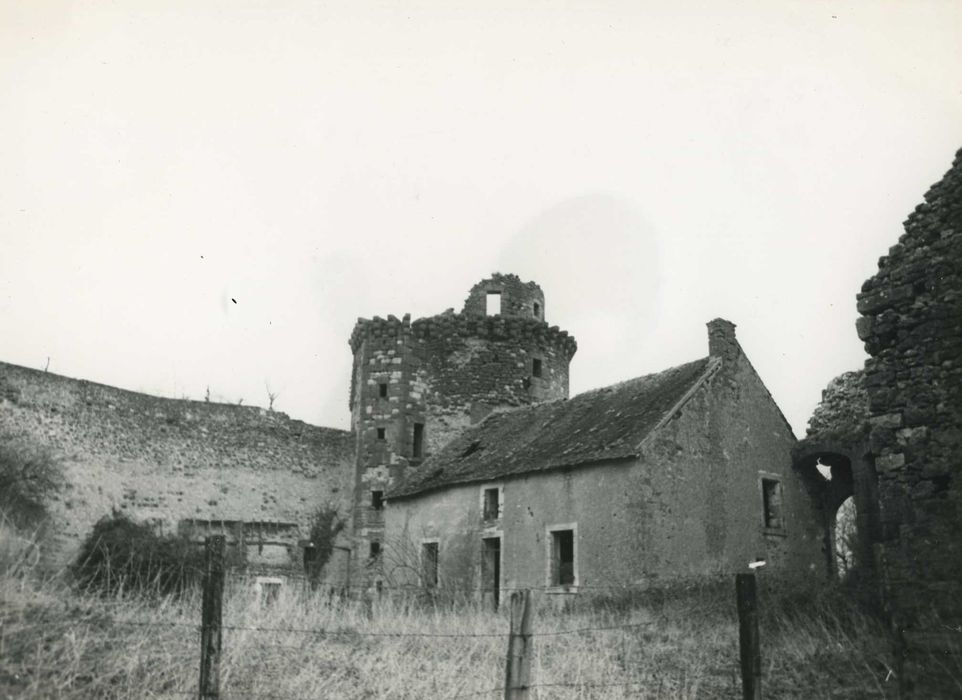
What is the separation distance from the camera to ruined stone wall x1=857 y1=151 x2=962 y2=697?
322 inches

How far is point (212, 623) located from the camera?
6754 millimetres

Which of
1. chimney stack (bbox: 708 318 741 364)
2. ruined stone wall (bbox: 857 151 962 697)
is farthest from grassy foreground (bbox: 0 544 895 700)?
chimney stack (bbox: 708 318 741 364)

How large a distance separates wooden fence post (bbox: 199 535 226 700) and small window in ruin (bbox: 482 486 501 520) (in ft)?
46.5

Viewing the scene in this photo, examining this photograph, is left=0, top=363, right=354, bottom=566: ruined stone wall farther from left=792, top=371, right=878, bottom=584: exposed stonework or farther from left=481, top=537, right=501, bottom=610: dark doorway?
left=792, top=371, right=878, bottom=584: exposed stonework

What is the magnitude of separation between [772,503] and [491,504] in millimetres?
6606

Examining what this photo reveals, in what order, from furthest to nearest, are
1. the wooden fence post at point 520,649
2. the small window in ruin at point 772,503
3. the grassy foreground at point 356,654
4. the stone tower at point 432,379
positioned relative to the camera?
the stone tower at point 432,379 → the small window in ruin at point 772,503 → the grassy foreground at point 356,654 → the wooden fence post at point 520,649

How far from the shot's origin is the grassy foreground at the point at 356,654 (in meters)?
7.28

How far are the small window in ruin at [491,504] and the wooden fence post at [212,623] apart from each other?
1416cm

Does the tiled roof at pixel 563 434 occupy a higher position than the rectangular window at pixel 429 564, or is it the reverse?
the tiled roof at pixel 563 434

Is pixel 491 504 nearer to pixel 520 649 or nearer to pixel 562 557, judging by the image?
pixel 562 557

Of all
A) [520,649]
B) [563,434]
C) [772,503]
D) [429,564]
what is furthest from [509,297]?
[520,649]

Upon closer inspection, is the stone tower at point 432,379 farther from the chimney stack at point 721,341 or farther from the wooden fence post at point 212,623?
the wooden fence post at point 212,623

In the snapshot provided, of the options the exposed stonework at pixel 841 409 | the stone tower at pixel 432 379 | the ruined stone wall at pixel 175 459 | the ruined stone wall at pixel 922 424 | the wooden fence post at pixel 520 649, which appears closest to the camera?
the wooden fence post at pixel 520 649

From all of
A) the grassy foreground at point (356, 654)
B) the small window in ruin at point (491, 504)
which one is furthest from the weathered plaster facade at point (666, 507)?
the grassy foreground at point (356, 654)
